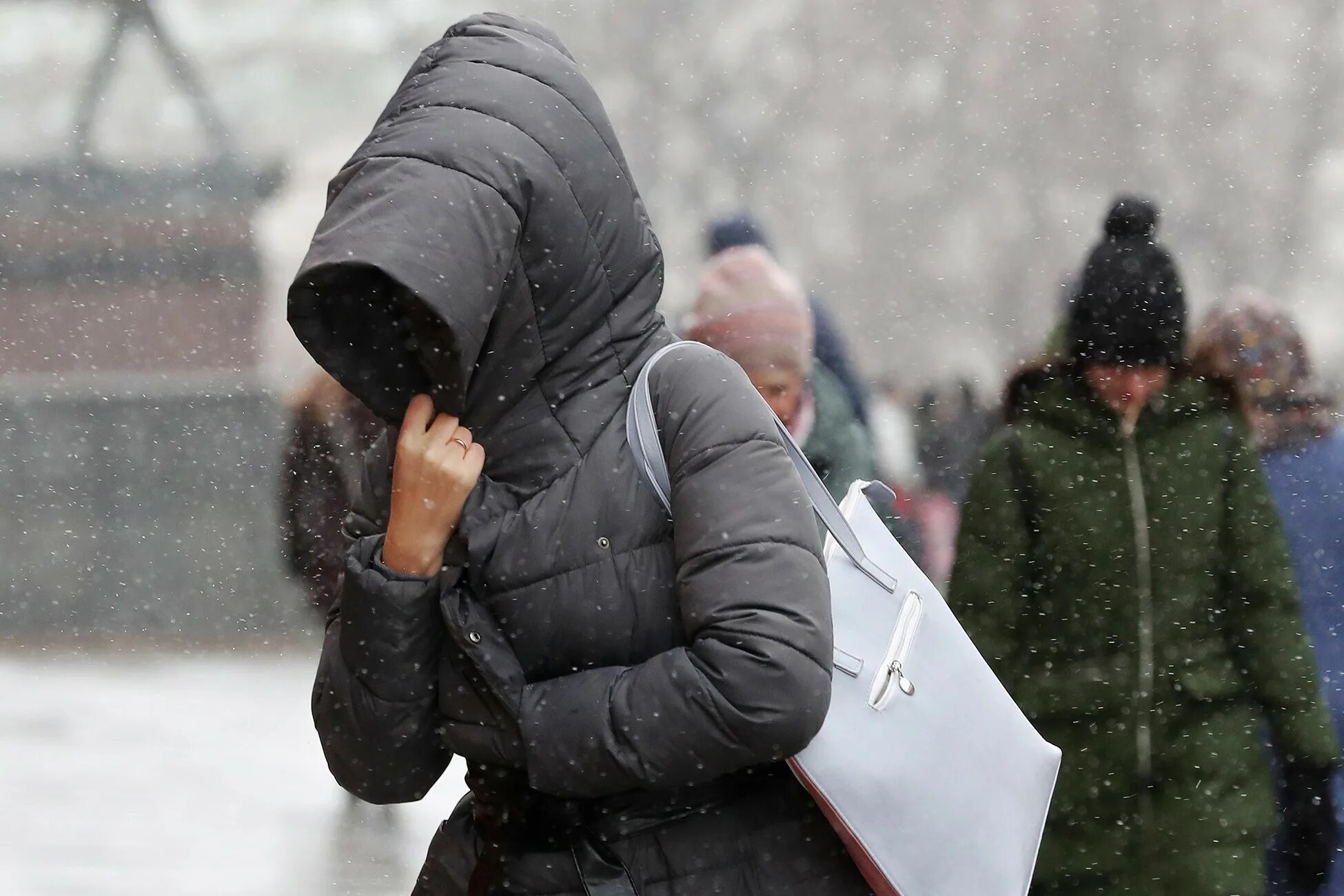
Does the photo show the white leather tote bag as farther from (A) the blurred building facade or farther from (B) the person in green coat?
(A) the blurred building facade

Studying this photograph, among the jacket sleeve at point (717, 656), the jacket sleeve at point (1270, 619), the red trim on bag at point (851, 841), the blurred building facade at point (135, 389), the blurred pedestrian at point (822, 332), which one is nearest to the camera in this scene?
the jacket sleeve at point (717, 656)

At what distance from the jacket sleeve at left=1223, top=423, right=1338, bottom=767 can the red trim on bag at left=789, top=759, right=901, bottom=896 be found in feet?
6.50

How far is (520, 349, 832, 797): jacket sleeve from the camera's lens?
151cm

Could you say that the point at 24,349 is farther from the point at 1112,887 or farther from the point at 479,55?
the point at 1112,887

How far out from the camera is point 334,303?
171cm

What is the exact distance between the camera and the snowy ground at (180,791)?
3695 millimetres

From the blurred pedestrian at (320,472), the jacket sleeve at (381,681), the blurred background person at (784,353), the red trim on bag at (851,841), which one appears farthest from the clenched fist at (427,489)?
the blurred pedestrian at (320,472)

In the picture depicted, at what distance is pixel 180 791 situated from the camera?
3.73 m

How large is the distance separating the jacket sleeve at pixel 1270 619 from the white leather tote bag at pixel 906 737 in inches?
68.4

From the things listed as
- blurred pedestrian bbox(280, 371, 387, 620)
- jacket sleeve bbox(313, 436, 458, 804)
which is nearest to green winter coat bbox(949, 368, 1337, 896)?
blurred pedestrian bbox(280, 371, 387, 620)

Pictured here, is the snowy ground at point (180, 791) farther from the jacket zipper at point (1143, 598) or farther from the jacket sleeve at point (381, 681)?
the jacket sleeve at point (381, 681)

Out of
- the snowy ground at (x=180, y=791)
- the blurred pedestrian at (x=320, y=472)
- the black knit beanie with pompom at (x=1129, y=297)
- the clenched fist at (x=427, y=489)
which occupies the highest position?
the clenched fist at (x=427, y=489)

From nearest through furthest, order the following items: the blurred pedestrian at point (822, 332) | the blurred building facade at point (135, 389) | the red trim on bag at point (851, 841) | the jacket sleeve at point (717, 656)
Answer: the jacket sleeve at point (717, 656) < the red trim on bag at point (851, 841) < the blurred pedestrian at point (822, 332) < the blurred building facade at point (135, 389)

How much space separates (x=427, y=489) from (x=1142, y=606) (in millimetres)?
2233
